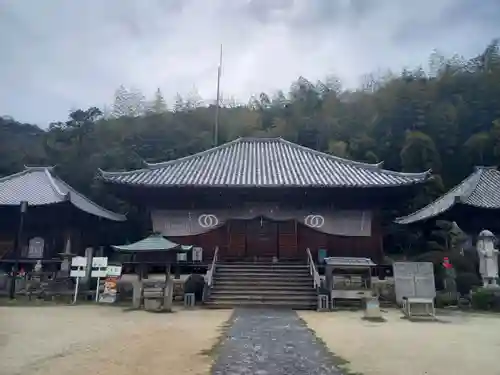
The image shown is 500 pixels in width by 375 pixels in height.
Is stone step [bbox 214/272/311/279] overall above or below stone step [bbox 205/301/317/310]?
above

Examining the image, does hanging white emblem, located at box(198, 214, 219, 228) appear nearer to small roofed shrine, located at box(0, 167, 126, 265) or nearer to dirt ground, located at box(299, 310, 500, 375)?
small roofed shrine, located at box(0, 167, 126, 265)

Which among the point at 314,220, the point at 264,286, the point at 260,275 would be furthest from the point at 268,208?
the point at 264,286

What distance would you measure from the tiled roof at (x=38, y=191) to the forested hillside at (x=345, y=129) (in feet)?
18.6

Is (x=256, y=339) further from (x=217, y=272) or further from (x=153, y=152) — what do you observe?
(x=153, y=152)

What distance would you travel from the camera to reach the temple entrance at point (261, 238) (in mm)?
19859

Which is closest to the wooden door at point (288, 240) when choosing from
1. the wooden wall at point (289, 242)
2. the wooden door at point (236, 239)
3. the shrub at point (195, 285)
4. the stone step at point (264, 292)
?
the wooden wall at point (289, 242)

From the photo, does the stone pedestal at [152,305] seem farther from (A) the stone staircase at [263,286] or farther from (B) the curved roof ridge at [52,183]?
(B) the curved roof ridge at [52,183]

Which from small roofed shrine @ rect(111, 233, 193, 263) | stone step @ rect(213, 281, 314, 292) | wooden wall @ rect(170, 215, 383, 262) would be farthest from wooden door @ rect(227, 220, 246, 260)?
small roofed shrine @ rect(111, 233, 193, 263)

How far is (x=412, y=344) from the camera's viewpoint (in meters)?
7.65

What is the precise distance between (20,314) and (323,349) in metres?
8.64

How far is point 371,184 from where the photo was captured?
19.1 m

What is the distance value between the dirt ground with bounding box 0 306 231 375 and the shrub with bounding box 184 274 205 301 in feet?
9.61

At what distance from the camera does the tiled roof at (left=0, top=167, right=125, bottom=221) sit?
20359 millimetres

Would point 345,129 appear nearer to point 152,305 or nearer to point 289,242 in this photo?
point 289,242
